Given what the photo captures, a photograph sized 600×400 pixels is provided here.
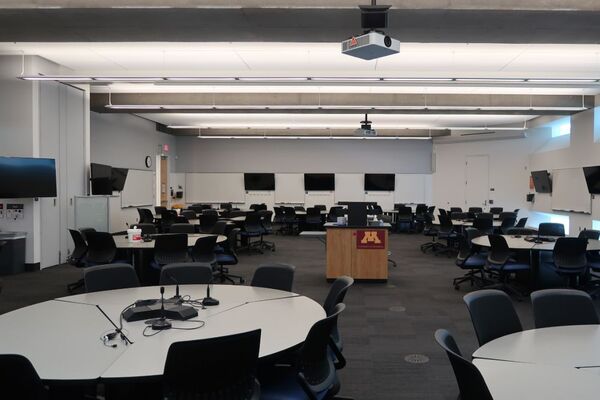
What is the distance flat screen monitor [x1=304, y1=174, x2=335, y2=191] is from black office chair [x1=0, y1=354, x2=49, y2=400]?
15.1m

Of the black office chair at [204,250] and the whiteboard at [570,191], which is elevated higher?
the whiteboard at [570,191]

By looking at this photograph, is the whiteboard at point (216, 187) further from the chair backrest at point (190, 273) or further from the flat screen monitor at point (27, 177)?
the chair backrest at point (190, 273)

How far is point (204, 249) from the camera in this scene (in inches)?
253

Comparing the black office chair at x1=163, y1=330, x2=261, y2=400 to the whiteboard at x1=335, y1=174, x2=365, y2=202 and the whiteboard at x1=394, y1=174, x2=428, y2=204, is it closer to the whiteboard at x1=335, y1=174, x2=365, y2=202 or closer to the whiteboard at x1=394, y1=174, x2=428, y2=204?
the whiteboard at x1=335, y1=174, x2=365, y2=202

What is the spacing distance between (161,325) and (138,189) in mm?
11390

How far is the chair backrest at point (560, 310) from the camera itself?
3064mm

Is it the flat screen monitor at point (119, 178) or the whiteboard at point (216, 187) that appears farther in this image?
the whiteboard at point (216, 187)

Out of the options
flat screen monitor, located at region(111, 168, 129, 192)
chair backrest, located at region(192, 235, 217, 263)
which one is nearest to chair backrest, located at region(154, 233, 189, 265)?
chair backrest, located at region(192, 235, 217, 263)

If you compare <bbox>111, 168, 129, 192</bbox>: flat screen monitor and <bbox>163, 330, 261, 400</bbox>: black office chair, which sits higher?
<bbox>111, 168, 129, 192</bbox>: flat screen monitor

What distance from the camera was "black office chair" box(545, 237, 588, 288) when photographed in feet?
19.8

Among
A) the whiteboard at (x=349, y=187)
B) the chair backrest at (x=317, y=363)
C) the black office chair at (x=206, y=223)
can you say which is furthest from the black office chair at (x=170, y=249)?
the whiteboard at (x=349, y=187)

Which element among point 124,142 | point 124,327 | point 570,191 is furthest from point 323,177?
point 124,327

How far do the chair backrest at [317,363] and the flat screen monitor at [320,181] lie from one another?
14.3 metres

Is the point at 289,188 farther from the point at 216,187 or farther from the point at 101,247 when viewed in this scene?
the point at 101,247
